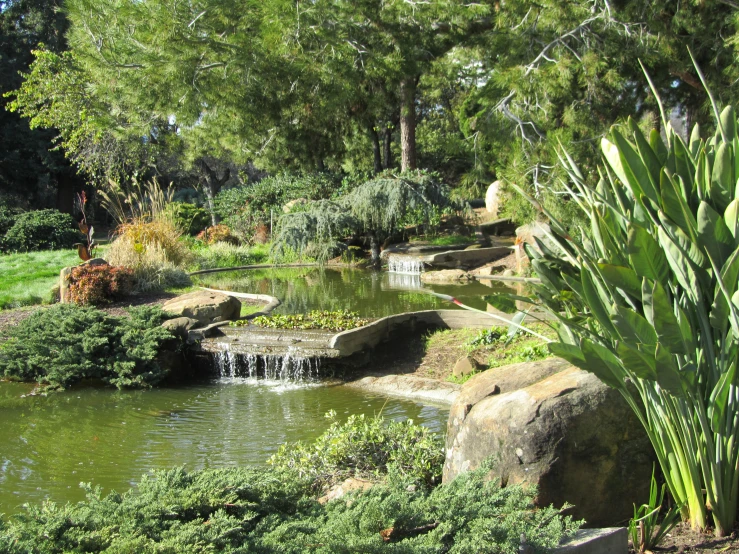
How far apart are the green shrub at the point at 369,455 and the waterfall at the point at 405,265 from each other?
450 inches

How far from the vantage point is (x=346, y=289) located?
1371cm

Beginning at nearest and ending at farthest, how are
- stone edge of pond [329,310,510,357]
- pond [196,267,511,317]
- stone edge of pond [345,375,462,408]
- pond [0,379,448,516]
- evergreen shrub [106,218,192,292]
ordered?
pond [0,379,448,516] → stone edge of pond [345,375,462,408] → stone edge of pond [329,310,510,357] → pond [196,267,511,317] → evergreen shrub [106,218,192,292]

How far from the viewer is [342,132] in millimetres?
21656

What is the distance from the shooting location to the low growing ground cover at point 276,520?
8.02 ft

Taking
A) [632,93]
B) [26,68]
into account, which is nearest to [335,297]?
[632,93]

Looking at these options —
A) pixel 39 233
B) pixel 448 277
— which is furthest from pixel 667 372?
pixel 39 233

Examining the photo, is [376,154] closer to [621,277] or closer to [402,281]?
[402,281]

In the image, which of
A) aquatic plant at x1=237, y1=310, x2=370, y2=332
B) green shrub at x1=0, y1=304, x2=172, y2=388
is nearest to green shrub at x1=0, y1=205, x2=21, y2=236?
green shrub at x1=0, y1=304, x2=172, y2=388

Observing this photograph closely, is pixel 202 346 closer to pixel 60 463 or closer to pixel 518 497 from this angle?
pixel 60 463

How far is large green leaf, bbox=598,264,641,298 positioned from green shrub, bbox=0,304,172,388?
20.4ft

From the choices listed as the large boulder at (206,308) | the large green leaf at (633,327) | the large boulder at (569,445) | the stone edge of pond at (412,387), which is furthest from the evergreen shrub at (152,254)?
the large green leaf at (633,327)

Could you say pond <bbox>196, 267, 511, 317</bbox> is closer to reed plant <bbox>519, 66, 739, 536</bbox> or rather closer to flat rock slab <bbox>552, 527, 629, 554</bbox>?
reed plant <bbox>519, 66, 739, 536</bbox>

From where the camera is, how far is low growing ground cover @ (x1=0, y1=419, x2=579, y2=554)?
2443 millimetres

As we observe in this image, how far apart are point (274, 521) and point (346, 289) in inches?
434
